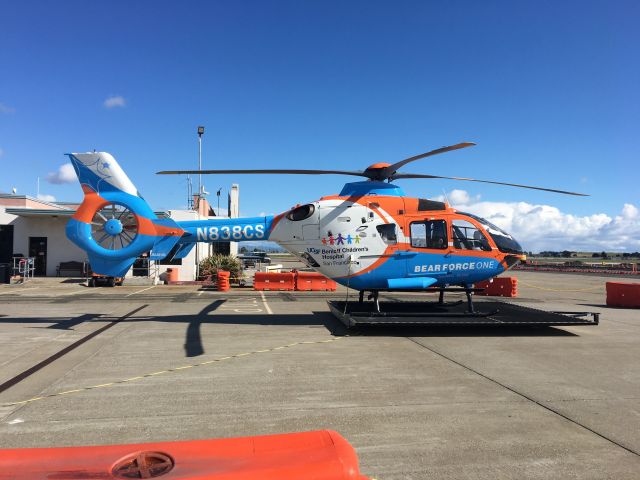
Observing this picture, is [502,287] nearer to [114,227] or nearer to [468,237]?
[468,237]

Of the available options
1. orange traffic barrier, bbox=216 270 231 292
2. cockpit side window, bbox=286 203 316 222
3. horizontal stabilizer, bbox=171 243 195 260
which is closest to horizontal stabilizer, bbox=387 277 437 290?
cockpit side window, bbox=286 203 316 222

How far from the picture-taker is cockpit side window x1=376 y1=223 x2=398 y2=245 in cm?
1195

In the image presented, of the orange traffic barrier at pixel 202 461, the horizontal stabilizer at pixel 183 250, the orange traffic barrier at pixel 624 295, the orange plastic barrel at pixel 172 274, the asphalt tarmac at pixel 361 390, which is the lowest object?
the asphalt tarmac at pixel 361 390

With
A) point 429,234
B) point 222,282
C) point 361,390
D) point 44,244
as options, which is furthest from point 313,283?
point 44,244

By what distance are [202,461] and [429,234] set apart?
33.3ft

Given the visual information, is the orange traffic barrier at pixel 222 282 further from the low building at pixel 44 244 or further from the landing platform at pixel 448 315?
the landing platform at pixel 448 315

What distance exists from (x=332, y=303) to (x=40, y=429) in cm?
959

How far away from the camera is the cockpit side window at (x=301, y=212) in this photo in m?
12.2

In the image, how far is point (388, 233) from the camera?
1196 cm

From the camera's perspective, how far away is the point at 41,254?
30.7 meters

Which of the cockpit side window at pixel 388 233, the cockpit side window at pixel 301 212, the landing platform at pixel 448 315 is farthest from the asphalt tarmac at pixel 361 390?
the cockpit side window at pixel 301 212

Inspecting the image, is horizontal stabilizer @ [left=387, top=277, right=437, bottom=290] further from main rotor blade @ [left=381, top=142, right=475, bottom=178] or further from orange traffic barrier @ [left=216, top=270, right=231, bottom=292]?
orange traffic barrier @ [left=216, top=270, right=231, bottom=292]

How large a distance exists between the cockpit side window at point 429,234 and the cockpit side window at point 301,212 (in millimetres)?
2929

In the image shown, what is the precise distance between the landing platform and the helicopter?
0.54m
